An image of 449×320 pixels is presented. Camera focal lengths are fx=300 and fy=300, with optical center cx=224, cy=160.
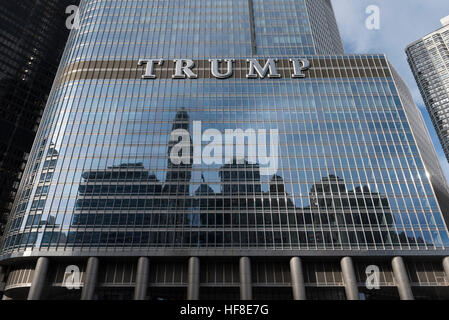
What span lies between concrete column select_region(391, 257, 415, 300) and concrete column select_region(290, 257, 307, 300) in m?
16.0

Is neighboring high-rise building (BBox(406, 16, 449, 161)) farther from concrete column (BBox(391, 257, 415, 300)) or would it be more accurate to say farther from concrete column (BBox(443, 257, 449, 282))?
concrete column (BBox(391, 257, 415, 300))

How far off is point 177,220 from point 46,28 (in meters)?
118

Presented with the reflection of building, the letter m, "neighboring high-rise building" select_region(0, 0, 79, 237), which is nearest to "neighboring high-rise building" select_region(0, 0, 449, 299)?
the reflection of building

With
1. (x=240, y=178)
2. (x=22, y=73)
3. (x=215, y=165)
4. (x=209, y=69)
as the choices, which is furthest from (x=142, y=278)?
(x=22, y=73)

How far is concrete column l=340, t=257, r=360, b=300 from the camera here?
5073 centimetres

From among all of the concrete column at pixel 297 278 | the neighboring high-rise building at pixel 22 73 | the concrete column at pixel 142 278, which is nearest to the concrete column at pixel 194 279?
the concrete column at pixel 142 278

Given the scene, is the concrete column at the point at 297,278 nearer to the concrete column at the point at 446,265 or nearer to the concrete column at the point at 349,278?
the concrete column at the point at 349,278

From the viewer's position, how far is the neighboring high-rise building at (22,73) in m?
104

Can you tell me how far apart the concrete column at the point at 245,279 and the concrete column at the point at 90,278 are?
83.6 ft

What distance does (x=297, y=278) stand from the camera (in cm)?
5241

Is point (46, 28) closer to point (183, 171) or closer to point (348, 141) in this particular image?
point (183, 171)

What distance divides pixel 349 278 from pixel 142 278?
117ft

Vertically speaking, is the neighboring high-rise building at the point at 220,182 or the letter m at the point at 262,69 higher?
the letter m at the point at 262,69

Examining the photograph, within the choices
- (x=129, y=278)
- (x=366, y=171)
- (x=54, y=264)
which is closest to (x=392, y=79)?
(x=366, y=171)
